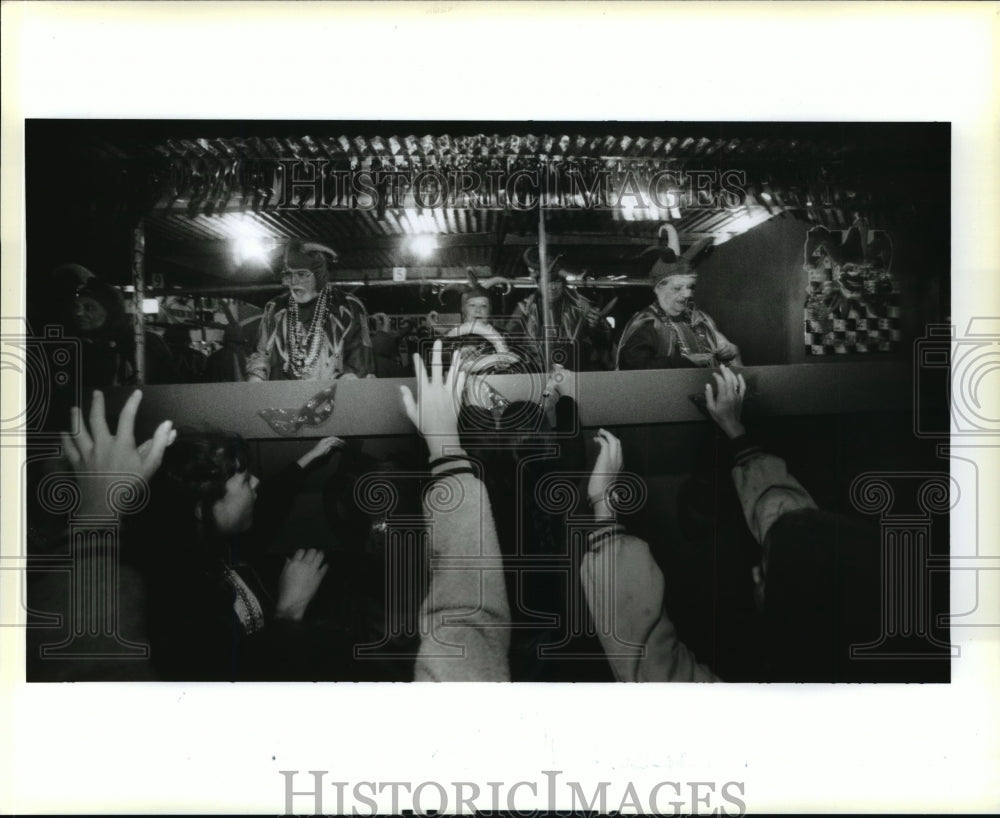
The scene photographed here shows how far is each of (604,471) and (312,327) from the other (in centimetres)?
105

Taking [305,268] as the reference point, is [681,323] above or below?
below

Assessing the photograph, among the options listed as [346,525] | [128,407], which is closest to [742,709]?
[346,525]

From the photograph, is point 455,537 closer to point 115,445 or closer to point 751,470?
point 751,470

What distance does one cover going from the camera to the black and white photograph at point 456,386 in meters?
2.89

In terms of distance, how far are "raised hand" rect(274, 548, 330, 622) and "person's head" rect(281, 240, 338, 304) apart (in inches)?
32.5

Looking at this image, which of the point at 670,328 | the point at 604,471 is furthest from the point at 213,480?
the point at 670,328

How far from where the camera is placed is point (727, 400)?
9.52ft

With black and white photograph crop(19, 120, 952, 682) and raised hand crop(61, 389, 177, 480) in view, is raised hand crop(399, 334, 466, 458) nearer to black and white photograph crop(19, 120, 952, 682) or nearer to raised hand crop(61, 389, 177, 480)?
black and white photograph crop(19, 120, 952, 682)

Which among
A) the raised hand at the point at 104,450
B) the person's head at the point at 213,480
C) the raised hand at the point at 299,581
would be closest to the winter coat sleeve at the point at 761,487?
the raised hand at the point at 299,581

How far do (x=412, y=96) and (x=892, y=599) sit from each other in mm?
2260

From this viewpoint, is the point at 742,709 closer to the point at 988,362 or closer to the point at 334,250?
the point at 988,362

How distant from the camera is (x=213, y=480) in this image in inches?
114

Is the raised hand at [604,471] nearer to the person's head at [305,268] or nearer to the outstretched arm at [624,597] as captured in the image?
the outstretched arm at [624,597]

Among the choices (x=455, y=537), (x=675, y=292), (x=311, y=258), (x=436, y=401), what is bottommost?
(x=455, y=537)
